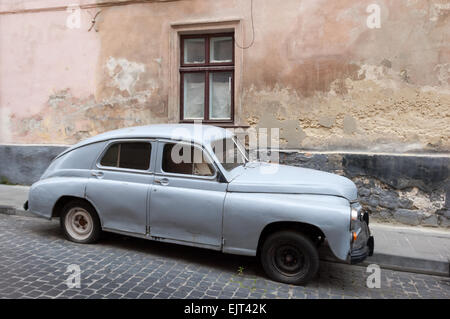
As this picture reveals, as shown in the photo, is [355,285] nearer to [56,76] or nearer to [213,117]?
[213,117]

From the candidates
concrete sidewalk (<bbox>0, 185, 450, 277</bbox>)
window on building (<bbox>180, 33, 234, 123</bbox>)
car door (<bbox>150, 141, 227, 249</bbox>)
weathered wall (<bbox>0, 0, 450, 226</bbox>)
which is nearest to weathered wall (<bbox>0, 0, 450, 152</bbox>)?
weathered wall (<bbox>0, 0, 450, 226</bbox>)

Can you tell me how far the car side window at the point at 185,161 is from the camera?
14.1 feet

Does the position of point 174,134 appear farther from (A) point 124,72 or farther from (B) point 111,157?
(A) point 124,72

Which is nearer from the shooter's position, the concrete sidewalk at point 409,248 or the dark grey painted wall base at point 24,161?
the concrete sidewalk at point 409,248

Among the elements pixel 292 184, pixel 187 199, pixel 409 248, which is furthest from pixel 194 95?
pixel 409 248

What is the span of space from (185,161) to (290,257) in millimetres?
1668

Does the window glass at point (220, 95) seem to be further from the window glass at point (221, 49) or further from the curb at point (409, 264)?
the curb at point (409, 264)

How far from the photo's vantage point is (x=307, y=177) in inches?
167

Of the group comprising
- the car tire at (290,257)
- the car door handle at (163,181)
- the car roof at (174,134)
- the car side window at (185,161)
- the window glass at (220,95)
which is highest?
the window glass at (220,95)

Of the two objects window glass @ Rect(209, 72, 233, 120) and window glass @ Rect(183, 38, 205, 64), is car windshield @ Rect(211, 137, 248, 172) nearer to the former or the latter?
window glass @ Rect(209, 72, 233, 120)

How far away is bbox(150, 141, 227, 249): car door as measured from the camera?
13.5 ft

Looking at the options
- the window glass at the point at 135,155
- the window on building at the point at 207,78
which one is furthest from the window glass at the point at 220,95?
the window glass at the point at 135,155

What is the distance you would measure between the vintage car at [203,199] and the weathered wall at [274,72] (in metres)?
2.38

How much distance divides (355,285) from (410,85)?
12.7ft
